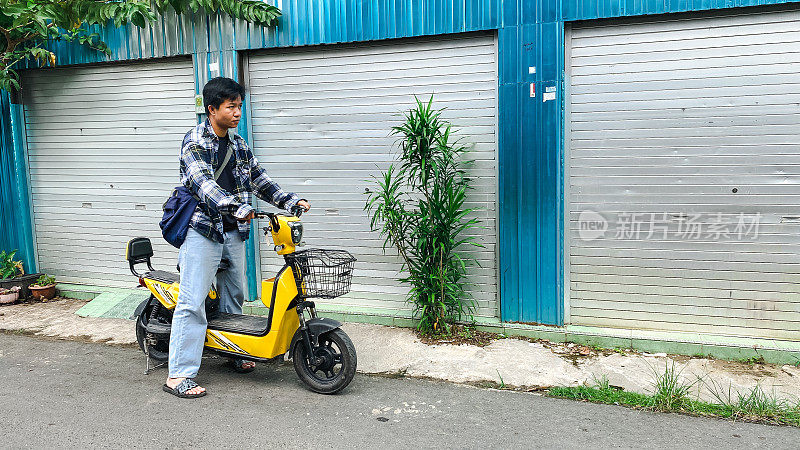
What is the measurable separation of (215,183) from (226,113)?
1.63 feet

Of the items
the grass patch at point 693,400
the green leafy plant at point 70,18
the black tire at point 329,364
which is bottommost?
the grass patch at point 693,400

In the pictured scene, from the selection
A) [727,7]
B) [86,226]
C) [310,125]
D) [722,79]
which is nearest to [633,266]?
[722,79]

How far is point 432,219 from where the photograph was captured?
547 cm

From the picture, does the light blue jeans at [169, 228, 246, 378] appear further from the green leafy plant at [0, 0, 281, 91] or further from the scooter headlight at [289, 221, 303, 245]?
the green leafy plant at [0, 0, 281, 91]

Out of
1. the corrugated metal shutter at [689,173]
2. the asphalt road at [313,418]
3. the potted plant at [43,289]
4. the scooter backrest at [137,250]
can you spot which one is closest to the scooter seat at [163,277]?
the scooter backrest at [137,250]

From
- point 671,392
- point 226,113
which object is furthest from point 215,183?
point 671,392

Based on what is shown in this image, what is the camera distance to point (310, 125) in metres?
6.30

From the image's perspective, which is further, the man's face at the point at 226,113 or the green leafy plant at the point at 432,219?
the green leafy plant at the point at 432,219

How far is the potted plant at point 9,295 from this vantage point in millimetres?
7059

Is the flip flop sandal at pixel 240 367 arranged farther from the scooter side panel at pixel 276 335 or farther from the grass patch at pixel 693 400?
the grass patch at pixel 693 400

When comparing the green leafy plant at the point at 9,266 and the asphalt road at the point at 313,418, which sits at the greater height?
the green leafy plant at the point at 9,266

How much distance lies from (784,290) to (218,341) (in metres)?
4.53

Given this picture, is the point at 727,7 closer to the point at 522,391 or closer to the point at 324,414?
the point at 522,391

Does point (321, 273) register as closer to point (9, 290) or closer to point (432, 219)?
point (432, 219)
